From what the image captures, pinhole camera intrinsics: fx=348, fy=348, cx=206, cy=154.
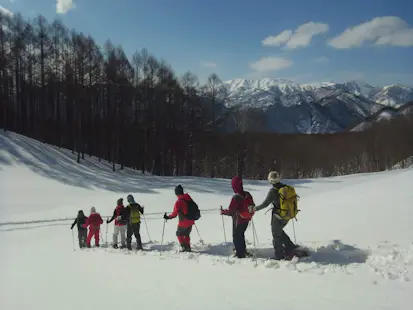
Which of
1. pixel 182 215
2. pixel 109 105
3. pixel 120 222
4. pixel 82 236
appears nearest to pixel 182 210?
pixel 182 215

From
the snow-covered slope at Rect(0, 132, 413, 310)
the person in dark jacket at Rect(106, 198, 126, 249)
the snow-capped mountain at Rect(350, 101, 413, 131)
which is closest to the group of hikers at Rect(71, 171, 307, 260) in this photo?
the snow-covered slope at Rect(0, 132, 413, 310)

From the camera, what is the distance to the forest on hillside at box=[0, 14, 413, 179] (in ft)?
145

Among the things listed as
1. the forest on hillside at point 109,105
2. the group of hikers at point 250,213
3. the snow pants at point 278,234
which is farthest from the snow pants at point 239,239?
the forest on hillside at point 109,105

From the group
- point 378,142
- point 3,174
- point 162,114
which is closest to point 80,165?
point 3,174

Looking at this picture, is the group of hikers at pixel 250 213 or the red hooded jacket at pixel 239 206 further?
the red hooded jacket at pixel 239 206

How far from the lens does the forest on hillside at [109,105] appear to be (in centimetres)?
4431

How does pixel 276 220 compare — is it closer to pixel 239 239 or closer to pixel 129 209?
pixel 239 239

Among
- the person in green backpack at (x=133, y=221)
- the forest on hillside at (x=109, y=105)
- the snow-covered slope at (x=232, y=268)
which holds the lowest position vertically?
the snow-covered slope at (x=232, y=268)

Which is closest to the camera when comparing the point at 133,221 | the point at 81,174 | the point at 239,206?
the point at 239,206

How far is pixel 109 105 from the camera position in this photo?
4862cm

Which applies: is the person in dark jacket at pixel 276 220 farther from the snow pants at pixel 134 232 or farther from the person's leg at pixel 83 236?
the person's leg at pixel 83 236

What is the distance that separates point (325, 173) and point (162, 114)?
109 feet

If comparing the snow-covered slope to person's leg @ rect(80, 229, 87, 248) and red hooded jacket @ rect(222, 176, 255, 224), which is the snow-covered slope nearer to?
person's leg @ rect(80, 229, 87, 248)

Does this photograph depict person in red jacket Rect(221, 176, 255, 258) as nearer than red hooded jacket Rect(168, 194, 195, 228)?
Yes
